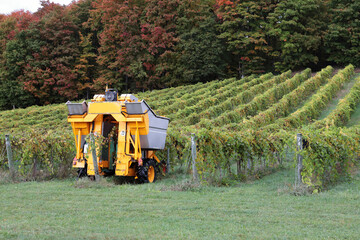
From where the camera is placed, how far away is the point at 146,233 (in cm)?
488

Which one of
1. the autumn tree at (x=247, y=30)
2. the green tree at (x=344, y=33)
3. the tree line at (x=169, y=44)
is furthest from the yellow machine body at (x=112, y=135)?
the green tree at (x=344, y=33)

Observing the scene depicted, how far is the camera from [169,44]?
39.4 metres

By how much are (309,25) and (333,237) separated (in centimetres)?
3758

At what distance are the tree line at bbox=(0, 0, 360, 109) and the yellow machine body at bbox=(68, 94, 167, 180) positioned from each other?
29.9 metres

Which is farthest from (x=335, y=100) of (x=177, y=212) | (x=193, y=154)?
(x=177, y=212)

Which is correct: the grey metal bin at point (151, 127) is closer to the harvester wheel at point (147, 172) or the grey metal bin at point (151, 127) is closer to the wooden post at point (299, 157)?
the harvester wheel at point (147, 172)

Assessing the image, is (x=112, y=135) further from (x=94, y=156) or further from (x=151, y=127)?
(x=151, y=127)

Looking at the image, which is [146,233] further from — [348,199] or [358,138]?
[358,138]

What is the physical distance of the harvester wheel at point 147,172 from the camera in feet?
30.0

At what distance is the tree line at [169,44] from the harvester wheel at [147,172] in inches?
1171

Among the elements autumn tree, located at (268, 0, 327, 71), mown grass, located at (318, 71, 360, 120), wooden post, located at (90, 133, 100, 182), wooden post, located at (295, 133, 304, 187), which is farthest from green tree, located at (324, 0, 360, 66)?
wooden post, located at (90, 133, 100, 182)

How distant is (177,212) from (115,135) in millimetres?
4190

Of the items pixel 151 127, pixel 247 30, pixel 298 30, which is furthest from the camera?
pixel 247 30

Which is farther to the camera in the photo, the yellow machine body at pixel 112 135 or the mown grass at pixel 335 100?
the mown grass at pixel 335 100
